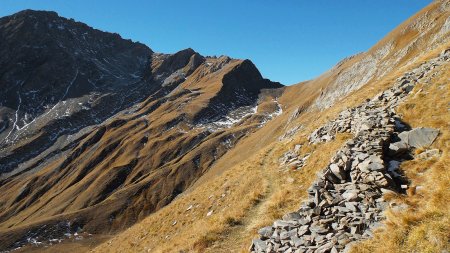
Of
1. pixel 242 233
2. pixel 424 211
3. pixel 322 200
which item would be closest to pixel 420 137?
pixel 322 200

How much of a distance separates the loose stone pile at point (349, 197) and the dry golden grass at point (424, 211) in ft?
2.08

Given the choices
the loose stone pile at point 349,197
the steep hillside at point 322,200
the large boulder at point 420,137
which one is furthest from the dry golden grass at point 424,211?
the loose stone pile at point 349,197

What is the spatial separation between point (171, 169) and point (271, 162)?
158907 millimetres

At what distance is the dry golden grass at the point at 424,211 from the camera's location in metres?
10.1

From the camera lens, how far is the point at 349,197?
14.3m

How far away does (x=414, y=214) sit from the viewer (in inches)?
442

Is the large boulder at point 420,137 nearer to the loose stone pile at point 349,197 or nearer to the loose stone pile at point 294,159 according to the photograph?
the loose stone pile at point 349,197

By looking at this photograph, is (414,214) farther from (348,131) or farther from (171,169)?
(171,169)

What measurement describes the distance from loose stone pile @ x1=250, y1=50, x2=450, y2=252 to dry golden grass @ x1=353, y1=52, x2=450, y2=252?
0.63m

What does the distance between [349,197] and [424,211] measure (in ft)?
11.1

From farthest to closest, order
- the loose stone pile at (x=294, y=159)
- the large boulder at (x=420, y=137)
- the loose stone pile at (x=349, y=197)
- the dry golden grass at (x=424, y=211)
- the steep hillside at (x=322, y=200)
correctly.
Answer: the loose stone pile at (x=294, y=159)
the large boulder at (x=420, y=137)
the loose stone pile at (x=349, y=197)
the steep hillside at (x=322, y=200)
the dry golden grass at (x=424, y=211)

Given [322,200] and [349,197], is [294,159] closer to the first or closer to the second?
[322,200]

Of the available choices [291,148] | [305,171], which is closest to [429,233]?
[305,171]

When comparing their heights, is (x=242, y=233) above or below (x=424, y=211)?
below
